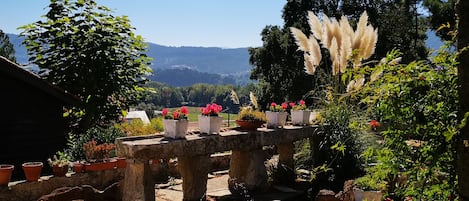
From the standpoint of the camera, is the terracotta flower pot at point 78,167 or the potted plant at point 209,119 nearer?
the potted plant at point 209,119

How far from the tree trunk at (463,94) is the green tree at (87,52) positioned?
21.8 feet

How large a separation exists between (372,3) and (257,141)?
16.8 metres

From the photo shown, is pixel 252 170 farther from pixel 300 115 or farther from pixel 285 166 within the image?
pixel 300 115

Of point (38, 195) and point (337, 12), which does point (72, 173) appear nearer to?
point (38, 195)

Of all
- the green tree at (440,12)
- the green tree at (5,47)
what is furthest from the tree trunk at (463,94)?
the green tree at (5,47)

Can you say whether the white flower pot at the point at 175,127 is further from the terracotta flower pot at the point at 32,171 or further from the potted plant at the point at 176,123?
the terracotta flower pot at the point at 32,171

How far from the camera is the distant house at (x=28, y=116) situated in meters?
6.64

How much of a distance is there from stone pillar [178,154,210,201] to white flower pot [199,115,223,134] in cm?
32

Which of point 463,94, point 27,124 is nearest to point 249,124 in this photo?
point 27,124

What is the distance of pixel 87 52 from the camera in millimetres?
7586

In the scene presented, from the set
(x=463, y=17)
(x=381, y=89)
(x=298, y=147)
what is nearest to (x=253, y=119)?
(x=298, y=147)

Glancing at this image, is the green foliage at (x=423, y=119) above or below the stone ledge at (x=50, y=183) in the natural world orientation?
above

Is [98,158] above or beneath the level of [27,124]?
beneath

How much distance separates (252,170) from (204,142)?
1157mm
